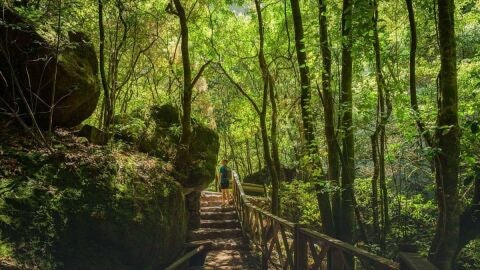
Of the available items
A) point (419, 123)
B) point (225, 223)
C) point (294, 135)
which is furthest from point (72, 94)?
point (294, 135)

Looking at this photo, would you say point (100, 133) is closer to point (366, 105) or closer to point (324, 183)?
point (324, 183)

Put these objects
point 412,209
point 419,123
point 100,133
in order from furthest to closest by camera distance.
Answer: point 412,209 → point 100,133 → point 419,123

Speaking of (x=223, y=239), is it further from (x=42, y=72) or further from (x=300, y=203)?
(x=42, y=72)

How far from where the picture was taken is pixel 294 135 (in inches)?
920

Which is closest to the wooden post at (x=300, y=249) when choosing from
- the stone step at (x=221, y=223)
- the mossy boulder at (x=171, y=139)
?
the mossy boulder at (x=171, y=139)

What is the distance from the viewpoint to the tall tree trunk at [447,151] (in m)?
4.04

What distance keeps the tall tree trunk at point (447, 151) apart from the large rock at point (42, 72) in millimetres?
5641

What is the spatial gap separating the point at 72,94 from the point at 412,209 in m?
10.0

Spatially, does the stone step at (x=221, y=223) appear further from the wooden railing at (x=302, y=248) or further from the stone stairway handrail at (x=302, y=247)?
the wooden railing at (x=302, y=248)

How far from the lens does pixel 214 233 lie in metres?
13.4

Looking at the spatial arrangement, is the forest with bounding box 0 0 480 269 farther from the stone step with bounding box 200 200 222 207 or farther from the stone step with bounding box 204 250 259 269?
the stone step with bounding box 200 200 222 207

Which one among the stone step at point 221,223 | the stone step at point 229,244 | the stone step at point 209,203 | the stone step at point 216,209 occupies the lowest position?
the stone step at point 229,244

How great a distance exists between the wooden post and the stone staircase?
3651 millimetres

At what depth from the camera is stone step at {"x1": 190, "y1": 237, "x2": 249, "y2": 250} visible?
12336 millimetres
